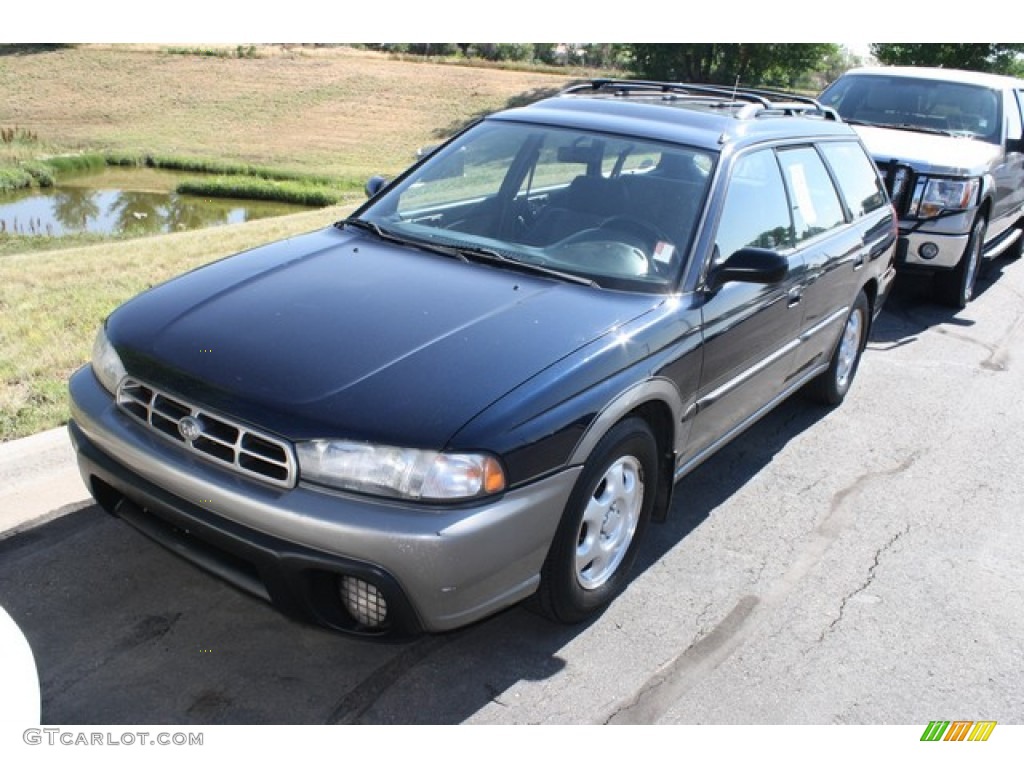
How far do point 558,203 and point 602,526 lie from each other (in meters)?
1.52

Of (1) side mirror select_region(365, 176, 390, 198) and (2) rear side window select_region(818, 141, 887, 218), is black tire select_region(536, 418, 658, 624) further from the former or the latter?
(2) rear side window select_region(818, 141, 887, 218)

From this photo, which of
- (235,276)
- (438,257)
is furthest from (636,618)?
(235,276)

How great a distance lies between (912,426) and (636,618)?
2959 millimetres

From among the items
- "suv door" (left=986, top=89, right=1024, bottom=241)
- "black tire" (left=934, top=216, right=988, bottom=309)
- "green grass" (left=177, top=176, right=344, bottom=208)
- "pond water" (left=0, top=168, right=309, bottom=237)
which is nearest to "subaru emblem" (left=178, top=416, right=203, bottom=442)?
"black tire" (left=934, top=216, right=988, bottom=309)

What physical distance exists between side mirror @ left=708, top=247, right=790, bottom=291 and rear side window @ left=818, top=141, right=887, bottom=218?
1.67m

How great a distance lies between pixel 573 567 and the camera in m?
3.25

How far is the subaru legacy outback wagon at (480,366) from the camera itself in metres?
2.79

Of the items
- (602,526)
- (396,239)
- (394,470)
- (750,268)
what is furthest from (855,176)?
(394,470)

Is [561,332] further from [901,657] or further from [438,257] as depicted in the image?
[901,657]

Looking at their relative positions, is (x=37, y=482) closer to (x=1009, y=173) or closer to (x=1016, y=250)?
(x=1009, y=173)

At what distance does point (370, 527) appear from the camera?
2.71 meters

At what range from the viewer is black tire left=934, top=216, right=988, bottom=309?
8.12 meters

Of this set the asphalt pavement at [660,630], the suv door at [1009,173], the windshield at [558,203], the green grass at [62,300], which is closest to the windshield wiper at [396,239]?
the windshield at [558,203]

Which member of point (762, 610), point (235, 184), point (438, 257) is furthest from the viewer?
point (235, 184)
